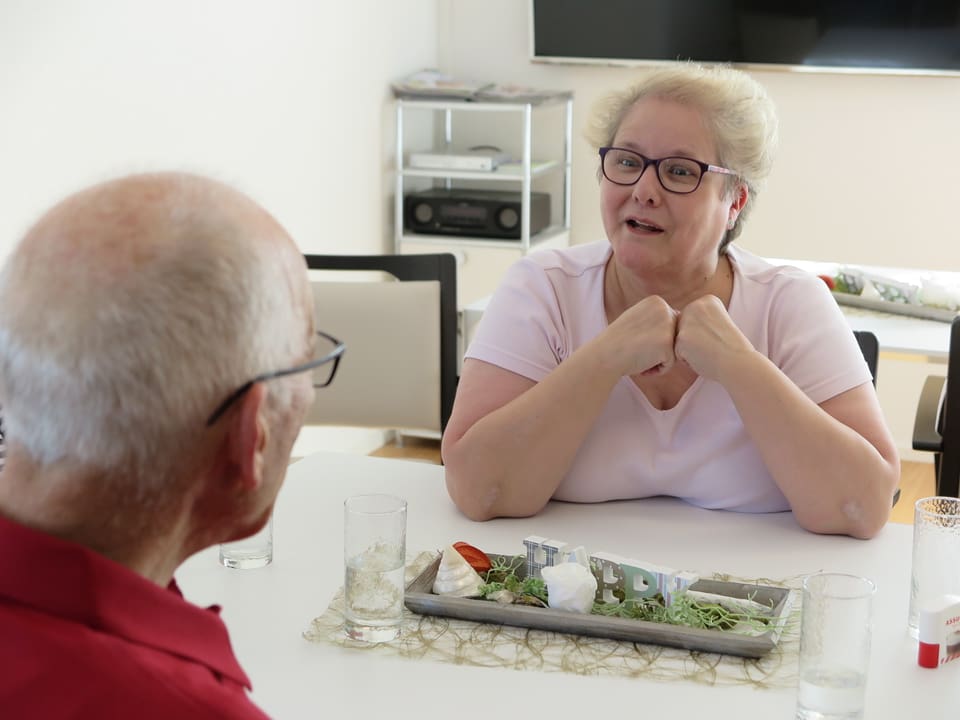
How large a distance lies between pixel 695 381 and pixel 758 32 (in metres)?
Result: 2.85

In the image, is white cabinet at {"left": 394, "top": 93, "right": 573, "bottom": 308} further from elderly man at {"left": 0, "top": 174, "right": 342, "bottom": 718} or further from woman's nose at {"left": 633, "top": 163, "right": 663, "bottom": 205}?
elderly man at {"left": 0, "top": 174, "right": 342, "bottom": 718}

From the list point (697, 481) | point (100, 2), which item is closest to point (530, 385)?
point (697, 481)

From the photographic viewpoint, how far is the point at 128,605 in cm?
72

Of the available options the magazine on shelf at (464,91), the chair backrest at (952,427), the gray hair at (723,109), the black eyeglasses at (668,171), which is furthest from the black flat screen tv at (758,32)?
the black eyeglasses at (668,171)

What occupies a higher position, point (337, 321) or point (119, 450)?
point (119, 450)

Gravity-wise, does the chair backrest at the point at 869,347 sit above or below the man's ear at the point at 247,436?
below

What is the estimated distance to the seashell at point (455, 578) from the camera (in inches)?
53.3

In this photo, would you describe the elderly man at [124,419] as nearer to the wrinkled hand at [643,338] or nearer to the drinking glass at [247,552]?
the drinking glass at [247,552]

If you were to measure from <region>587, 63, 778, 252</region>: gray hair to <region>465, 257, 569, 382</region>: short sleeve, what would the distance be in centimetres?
27

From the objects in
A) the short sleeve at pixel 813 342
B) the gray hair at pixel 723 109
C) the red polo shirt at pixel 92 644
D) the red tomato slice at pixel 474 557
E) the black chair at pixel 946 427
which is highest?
the gray hair at pixel 723 109

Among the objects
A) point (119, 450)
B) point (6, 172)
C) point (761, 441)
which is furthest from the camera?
point (6, 172)

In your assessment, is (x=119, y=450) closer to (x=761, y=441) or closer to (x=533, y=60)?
(x=761, y=441)

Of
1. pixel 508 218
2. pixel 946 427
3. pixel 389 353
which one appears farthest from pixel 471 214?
pixel 946 427

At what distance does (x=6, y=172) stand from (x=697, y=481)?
5.63 ft
